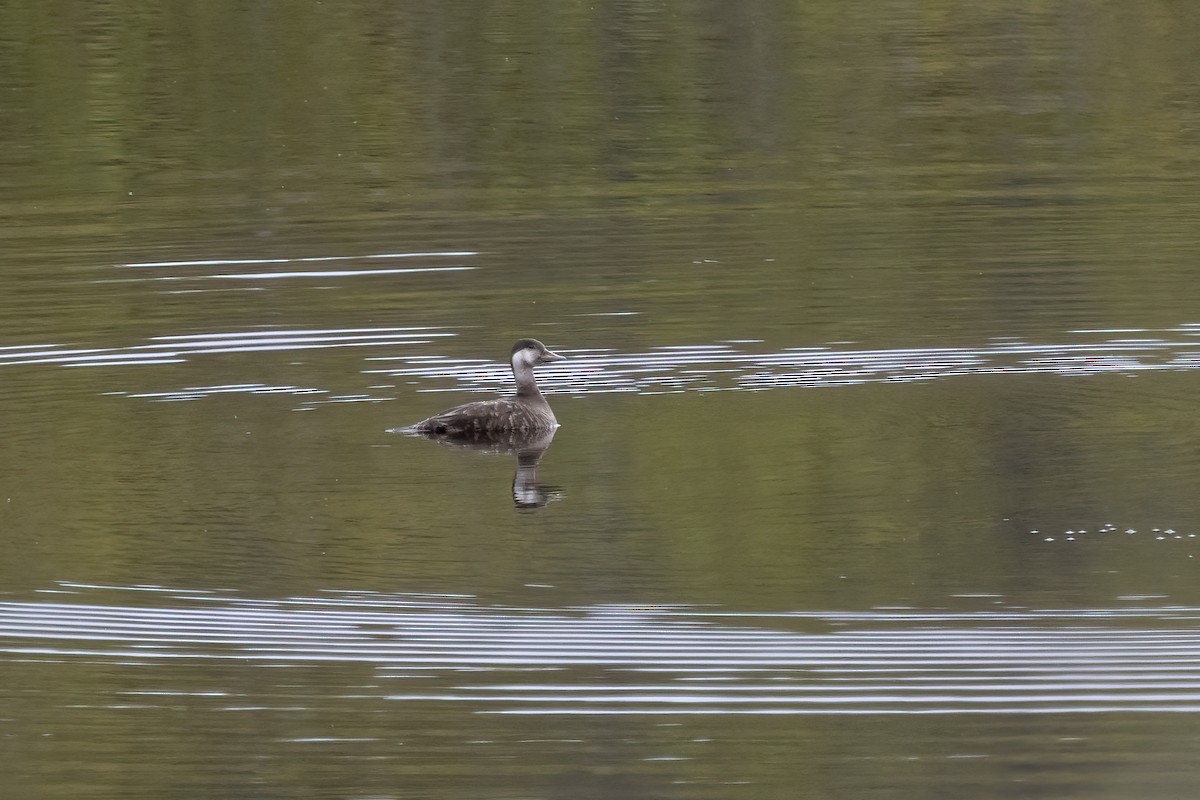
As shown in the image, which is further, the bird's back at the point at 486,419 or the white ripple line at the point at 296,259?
the white ripple line at the point at 296,259

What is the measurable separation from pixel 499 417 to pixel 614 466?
1.14 metres

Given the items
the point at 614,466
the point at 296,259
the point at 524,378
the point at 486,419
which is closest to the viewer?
the point at 614,466

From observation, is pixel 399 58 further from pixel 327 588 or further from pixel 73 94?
pixel 327 588

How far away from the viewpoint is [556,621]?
10906 mm

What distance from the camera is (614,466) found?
14039 millimetres

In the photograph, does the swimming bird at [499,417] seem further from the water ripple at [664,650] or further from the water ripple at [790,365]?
the water ripple at [664,650]

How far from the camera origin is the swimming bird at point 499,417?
48.7ft

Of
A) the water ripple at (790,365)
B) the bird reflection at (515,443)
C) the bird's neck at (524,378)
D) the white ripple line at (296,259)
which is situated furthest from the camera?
the white ripple line at (296,259)

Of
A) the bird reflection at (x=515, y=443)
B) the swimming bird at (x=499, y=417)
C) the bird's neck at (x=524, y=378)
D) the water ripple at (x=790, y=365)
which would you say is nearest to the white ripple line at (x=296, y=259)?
the water ripple at (x=790, y=365)

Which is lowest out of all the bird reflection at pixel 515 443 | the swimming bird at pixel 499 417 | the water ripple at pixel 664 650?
the bird reflection at pixel 515 443

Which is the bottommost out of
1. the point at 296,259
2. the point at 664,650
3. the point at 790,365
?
the point at 296,259

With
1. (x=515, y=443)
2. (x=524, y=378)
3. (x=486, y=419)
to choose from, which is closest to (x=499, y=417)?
(x=486, y=419)

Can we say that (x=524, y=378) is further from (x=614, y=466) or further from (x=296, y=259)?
(x=296, y=259)

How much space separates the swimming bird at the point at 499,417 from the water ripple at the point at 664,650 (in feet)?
11.5
